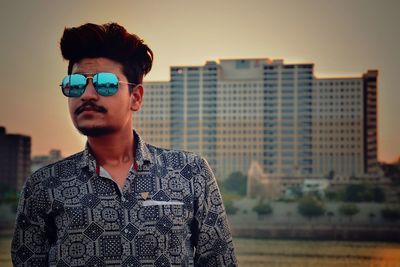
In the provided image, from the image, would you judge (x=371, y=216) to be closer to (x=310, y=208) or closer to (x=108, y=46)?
(x=310, y=208)

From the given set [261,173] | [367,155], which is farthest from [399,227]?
[261,173]

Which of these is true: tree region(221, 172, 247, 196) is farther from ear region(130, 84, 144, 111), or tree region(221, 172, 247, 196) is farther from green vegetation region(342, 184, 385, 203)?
ear region(130, 84, 144, 111)

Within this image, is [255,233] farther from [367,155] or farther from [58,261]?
[58,261]

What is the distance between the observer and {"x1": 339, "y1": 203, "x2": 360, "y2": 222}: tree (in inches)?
816

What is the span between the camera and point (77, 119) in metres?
0.99

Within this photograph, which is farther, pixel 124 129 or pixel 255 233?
pixel 255 233

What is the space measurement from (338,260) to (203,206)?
17.1 meters

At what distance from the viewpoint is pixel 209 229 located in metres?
1.01

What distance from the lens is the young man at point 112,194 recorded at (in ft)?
3.19

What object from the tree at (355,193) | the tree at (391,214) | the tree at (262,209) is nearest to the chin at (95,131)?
the tree at (262,209)

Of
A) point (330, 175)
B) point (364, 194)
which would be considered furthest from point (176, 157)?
point (330, 175)

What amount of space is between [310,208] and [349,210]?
3.68 ft

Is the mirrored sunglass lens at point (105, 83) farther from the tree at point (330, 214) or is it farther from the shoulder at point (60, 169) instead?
the tree at point (330, 214)

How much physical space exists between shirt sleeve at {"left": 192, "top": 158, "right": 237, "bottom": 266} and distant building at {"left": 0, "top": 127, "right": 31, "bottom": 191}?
15.6 meters
